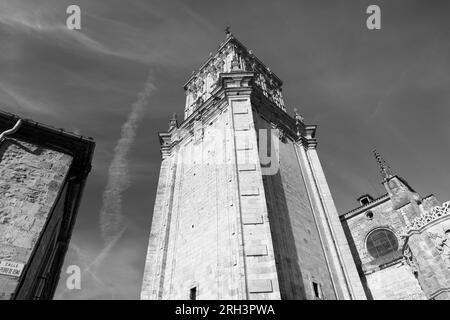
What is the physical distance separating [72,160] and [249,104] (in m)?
9.10

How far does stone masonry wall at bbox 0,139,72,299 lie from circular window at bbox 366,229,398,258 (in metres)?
18.4

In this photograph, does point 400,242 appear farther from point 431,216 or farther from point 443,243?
point 443,243

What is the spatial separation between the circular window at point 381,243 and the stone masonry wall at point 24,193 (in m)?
18.4

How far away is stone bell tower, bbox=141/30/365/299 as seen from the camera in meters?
11.6

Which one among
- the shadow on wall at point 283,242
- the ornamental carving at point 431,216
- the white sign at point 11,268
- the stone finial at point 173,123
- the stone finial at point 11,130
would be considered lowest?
the white sign at point 11,268

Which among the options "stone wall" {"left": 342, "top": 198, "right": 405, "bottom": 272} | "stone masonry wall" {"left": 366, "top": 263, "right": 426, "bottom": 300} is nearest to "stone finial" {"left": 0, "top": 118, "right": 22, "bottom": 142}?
"stone masonry wall" {"left": 366, "top": 263, "right": 426, "bottom": 300}

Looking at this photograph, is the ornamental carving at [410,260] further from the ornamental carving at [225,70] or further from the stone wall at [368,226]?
the ornamental carving at [225,70]

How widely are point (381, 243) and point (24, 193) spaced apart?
19717 millimetres

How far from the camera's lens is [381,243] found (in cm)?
2014

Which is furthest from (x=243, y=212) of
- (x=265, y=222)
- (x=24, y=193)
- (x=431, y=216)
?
(x=431, y=216)

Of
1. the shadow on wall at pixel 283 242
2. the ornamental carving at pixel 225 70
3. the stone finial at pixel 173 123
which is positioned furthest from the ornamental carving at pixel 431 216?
the stone finial at pixel 173 123

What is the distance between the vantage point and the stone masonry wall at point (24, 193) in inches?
365

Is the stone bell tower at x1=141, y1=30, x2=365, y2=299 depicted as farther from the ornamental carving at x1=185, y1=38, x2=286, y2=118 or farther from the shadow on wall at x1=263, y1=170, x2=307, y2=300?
the ornamental carving at x1=185, y1=38, x2=286, y2=118

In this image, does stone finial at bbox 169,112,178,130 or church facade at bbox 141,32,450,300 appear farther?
stone finial at bbox 169,112,178,130
